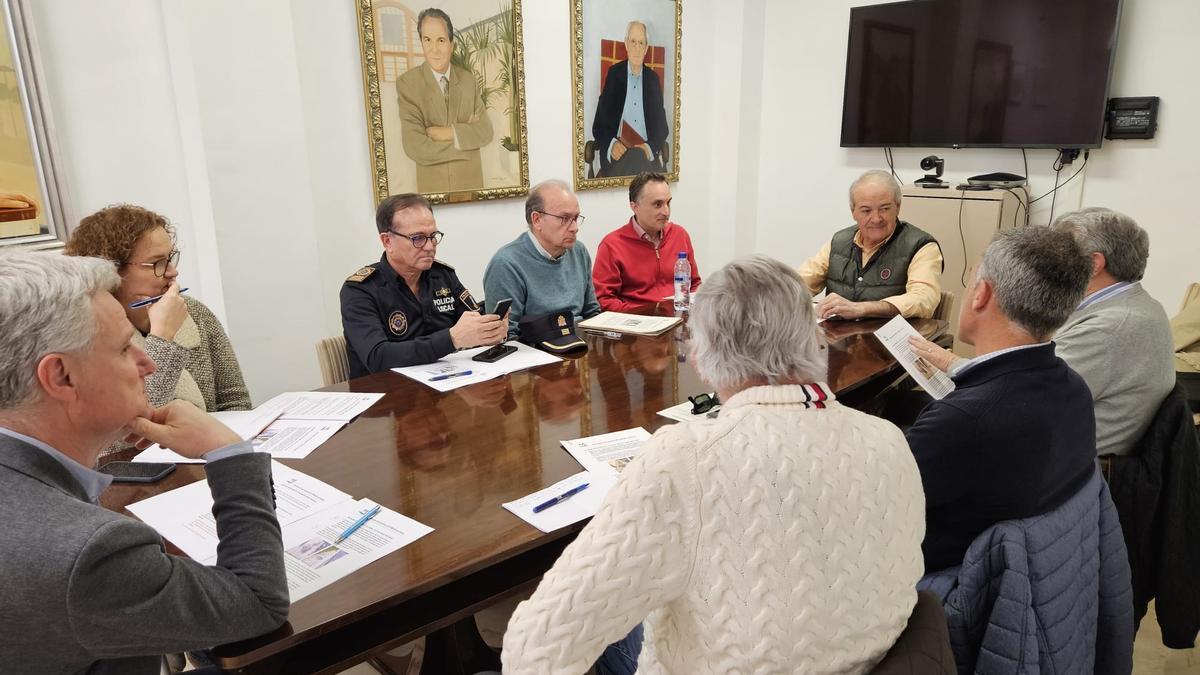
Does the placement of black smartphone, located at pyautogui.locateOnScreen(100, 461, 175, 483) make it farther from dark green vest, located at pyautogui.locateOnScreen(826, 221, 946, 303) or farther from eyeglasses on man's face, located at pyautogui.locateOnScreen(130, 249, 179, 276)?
dark green vest, located at pyautogui.locateOnScreen(826, 221, 946, 303)

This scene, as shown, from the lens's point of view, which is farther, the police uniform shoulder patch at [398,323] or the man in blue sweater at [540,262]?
the man in blue sweater at [540,262]

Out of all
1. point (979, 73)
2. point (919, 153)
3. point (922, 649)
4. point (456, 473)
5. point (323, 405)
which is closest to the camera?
point (922, 649)

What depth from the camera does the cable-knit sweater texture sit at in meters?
0.89

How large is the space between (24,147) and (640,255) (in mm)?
2486

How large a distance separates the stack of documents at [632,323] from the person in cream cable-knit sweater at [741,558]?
5.70 feet

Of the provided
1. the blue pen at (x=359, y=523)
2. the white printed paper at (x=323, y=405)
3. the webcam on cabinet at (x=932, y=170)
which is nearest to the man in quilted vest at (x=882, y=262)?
the webcam on cabinet at (x=932, y=170)

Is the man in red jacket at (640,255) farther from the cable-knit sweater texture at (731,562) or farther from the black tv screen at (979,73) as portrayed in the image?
the cable-knit sweater texture at (731,562)

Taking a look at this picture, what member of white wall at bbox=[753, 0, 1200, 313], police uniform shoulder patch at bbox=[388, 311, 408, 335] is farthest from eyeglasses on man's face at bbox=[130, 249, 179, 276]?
white wall at bbox=[753, 0, 1200, 313]

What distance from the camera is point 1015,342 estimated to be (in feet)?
5.01

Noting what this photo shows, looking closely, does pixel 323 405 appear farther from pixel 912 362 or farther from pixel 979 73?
pixel 979 73

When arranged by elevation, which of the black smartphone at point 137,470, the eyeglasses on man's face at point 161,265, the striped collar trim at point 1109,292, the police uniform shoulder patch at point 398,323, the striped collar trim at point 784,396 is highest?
the eyeglasses on man's face at point 161,265

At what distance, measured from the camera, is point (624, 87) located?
4.77m

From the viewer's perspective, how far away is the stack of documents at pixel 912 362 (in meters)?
2.07

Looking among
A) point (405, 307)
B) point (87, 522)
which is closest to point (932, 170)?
point (405, 307)
